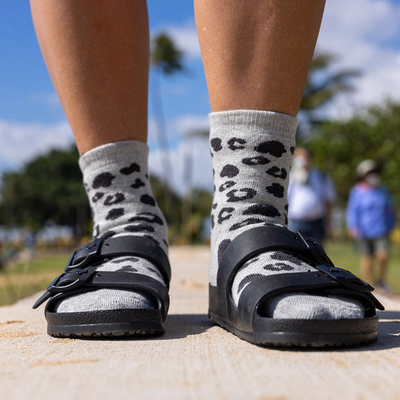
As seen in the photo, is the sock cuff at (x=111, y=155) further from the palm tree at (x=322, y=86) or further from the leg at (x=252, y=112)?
the palm tree at (x=322, y=86)

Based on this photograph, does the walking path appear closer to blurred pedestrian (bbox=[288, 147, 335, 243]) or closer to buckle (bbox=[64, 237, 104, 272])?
buckle (bbox=[64, 237, 104, 272])

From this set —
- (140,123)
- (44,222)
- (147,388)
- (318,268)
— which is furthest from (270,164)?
(44,222)

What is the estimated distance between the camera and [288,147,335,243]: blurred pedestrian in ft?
15.0

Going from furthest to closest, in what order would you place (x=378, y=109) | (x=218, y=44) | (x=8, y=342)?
(x=378, y=109), (x=218, y=44), (x=8, y=342)

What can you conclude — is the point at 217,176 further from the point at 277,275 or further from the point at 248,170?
the point at 277,275

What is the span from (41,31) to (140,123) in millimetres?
316

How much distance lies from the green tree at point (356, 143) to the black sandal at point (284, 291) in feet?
61.1

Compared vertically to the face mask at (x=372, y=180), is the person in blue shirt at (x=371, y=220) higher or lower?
lower

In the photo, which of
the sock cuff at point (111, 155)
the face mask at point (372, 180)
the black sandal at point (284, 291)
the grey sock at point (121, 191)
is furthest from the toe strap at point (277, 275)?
the face mask at point (372, 180)

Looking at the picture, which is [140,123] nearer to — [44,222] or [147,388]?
[147,388]

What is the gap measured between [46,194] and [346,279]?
137 feet

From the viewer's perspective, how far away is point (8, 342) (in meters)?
0.90

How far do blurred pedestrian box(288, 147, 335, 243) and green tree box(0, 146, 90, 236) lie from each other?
36871mm

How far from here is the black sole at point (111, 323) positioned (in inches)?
35.0
